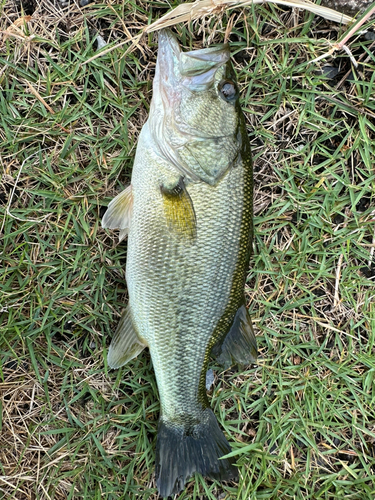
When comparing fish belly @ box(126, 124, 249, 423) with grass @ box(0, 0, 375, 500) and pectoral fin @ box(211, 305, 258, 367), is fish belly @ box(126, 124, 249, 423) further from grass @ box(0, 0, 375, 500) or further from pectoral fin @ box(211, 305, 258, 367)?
grass @ box(0, 0, 375, 500)

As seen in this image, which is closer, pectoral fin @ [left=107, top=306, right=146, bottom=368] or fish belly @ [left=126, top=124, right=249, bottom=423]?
fish belly @ [left=126, top=124, right=249, bottom=423]

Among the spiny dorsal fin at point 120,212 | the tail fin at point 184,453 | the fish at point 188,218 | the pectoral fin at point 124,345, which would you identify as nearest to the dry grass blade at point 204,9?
the fish at point 188,218

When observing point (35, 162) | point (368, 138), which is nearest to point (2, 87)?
point (35, 162)

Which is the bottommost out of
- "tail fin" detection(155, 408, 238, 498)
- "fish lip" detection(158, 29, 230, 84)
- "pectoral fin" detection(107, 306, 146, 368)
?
"tail fin" detection(155, 408, 238, 498)

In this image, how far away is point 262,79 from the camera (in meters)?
2.39

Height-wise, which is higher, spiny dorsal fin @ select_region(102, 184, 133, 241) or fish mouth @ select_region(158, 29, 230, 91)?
fish mouth @ select_region(158, 29, 230, 91)

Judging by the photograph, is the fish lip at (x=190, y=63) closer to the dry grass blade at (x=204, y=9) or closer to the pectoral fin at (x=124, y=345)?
the dry grass blade at (x=204, y=9)

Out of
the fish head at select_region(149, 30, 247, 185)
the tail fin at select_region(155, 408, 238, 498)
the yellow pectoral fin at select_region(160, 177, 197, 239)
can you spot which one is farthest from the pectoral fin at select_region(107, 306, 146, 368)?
the fish head at select_region(149, 30, 247, 185)

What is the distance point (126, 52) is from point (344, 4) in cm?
135

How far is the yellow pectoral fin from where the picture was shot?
192 cm

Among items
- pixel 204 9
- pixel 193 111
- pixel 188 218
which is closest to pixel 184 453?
pixel 188 218

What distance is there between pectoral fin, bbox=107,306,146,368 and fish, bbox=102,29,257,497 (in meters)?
0.04

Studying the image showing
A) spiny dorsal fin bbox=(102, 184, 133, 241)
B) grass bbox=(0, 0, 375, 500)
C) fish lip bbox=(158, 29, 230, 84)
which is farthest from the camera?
grass bbox=(0, 0, 375, 500)

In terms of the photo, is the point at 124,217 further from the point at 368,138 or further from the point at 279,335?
the point at 368,138
